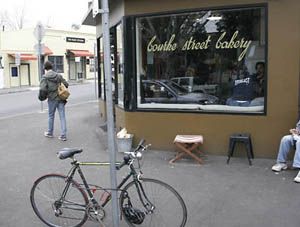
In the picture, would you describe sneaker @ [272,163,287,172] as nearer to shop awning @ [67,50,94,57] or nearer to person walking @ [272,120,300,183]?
person walking @ [272,120,300,183]

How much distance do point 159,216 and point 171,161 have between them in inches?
122

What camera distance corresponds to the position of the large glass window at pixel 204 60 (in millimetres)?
7645

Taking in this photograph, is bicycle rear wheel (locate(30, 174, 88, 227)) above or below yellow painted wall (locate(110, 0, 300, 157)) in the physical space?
below

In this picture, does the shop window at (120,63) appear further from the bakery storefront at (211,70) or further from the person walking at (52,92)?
the person walking at (52,92)

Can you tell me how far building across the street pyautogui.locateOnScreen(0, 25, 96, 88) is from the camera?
35031mm

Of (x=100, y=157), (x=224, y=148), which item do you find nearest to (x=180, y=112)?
(x=224, y=148)

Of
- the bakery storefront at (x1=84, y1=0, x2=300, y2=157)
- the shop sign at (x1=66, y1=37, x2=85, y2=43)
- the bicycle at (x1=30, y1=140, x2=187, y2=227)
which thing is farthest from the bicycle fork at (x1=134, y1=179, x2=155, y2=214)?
the shop sign at (x1=66, y1=37, x2=85, y2=43)

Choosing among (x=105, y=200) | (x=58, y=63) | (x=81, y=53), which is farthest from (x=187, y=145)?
(x=81, y=53)

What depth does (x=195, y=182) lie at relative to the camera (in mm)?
6309

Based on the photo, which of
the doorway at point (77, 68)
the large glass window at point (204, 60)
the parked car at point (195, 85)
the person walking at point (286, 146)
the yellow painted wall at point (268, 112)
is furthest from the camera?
the doorway at point (77, 68)

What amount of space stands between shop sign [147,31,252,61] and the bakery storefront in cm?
2

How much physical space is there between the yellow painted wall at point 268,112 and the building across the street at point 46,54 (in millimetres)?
25075

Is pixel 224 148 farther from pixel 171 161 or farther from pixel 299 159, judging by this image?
pixel 299 159

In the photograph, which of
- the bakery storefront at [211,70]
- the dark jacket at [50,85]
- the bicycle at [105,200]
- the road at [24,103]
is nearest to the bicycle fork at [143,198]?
the bicycle at [105,200]
